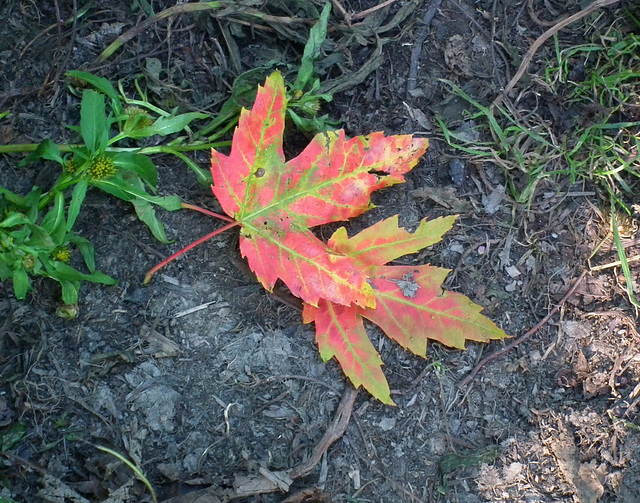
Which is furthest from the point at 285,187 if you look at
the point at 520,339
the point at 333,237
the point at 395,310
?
the point at 520,339

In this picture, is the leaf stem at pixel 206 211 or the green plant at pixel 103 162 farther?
the leaf stem at pixel 206 211

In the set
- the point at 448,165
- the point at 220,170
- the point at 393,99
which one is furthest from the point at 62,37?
the point at 448,165

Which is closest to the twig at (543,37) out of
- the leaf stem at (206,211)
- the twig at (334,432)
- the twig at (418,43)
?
the twig at (418,43)

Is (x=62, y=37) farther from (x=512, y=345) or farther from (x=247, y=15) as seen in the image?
(x=512, y=345)

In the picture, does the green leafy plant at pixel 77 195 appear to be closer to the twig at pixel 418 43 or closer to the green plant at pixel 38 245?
the green plant at pixel 38 245

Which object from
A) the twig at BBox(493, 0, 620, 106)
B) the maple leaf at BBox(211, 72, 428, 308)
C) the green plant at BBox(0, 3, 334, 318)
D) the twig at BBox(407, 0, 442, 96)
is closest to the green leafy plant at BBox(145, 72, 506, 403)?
the maple leaf at BBox(211, 72, 428, 308)

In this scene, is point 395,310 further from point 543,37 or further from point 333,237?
point 543,37
